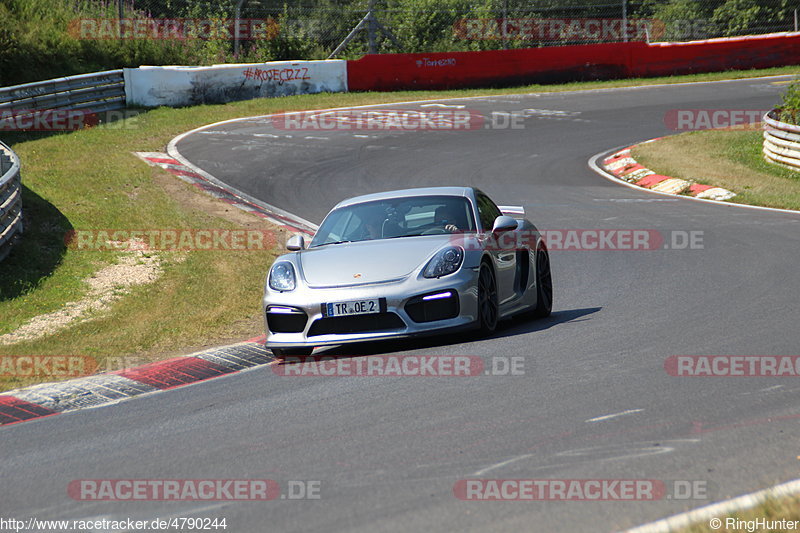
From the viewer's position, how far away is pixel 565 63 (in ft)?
113

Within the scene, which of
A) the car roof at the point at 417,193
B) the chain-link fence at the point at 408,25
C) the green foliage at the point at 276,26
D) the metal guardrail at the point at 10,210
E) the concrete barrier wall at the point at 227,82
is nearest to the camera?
the car roof at the point at 417,193

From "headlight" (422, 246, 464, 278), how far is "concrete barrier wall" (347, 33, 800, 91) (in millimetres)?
25148

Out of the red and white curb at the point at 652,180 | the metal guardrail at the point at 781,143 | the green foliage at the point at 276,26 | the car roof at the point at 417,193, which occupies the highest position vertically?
the green foliage at the point at 276,26

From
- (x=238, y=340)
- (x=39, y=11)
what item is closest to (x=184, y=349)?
(x=238, y=340)

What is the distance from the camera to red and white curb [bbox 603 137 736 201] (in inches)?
734

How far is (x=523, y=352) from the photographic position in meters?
7.21

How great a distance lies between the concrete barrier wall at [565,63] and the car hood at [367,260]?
80.9 feet

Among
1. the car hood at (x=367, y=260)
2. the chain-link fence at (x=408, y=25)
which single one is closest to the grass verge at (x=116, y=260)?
the car hood at (x=367, y=260)

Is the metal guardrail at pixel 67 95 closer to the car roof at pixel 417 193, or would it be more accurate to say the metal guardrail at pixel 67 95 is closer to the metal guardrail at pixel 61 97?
the metal guardrail at pixel 61 97

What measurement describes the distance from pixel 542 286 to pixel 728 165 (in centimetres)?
1337

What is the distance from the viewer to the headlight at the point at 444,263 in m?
7.69

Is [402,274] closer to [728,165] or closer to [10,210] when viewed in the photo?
[10,210]

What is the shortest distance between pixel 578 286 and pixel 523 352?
4111 millimetres

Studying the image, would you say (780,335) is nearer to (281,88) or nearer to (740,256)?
(740,256)
